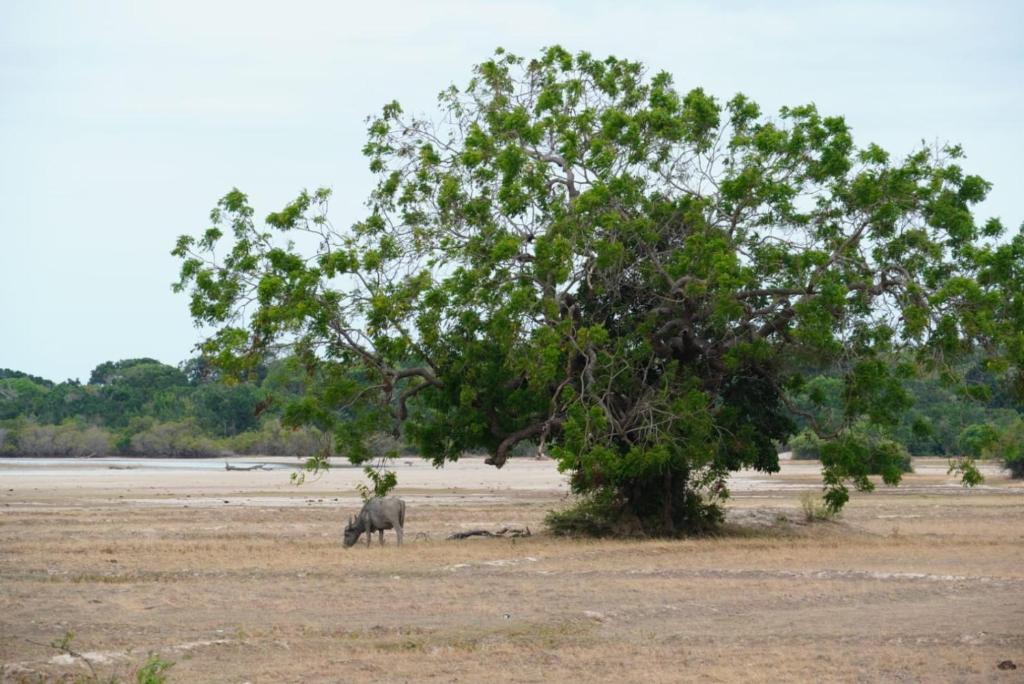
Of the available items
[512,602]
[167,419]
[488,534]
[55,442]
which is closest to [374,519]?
[488,534]

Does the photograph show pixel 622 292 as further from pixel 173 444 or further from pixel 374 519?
pixel 173 444

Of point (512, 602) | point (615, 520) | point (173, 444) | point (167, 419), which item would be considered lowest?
point (512, 602)

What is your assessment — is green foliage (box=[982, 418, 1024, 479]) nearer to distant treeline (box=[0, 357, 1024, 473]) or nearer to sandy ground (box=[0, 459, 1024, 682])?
distant treeline (box=[0, 357, 1024, 473])

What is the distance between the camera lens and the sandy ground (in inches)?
529

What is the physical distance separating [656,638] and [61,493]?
1517 inches

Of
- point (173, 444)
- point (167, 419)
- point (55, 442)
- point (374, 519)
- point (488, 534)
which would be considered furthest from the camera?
point (167, 419)

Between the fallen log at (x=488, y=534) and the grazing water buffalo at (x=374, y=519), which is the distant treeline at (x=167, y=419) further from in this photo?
the grazing water buffalo at (x=374, y=519)

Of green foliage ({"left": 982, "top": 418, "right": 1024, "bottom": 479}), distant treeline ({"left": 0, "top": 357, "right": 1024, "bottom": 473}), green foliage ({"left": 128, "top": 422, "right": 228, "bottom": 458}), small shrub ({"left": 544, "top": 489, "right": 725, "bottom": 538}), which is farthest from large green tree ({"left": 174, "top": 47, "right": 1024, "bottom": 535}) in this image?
green foliage ({"left": 128, "top": 422, "right": 228, "bottom": 458})

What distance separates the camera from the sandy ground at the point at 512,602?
44.1 feet

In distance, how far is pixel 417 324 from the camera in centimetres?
2567

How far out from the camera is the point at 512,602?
17.8m

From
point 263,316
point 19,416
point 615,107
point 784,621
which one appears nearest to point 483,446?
point 263,316

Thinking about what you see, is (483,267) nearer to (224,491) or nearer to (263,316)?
(263,316)

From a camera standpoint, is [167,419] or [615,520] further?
[167,419]
